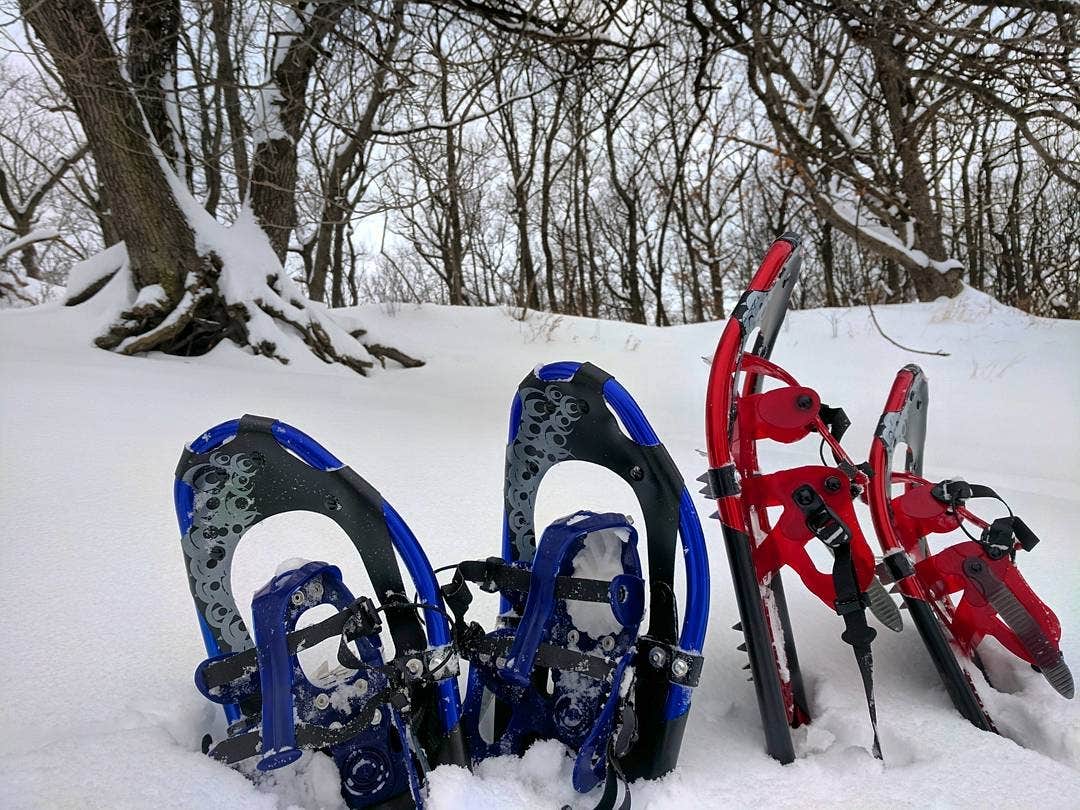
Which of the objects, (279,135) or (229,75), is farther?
(279,135)

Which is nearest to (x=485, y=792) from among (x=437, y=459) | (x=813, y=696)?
(x=813, y=696)

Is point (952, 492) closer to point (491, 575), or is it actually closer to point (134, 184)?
point (491, 575)

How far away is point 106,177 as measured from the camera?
4.09 metres

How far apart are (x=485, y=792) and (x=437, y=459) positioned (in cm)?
165

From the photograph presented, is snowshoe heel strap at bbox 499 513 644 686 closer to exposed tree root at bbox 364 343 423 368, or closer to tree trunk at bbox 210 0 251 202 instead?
tree trunk at bbox 210 0 251 202

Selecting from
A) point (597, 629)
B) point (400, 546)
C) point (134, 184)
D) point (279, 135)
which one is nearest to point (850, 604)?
point (597, 629)

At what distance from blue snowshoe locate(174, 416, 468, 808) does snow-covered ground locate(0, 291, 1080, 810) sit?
0.08 metres

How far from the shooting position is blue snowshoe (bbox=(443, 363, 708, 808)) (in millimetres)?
1114

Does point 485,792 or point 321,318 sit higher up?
point 321,318

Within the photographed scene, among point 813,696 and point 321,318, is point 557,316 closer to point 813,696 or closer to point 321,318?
point 321,318

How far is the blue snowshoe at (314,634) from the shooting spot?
1014 millimetres

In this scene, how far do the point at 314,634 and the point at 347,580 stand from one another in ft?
2.11

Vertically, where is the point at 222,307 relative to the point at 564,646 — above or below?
above

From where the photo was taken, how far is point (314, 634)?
1.05 meters
